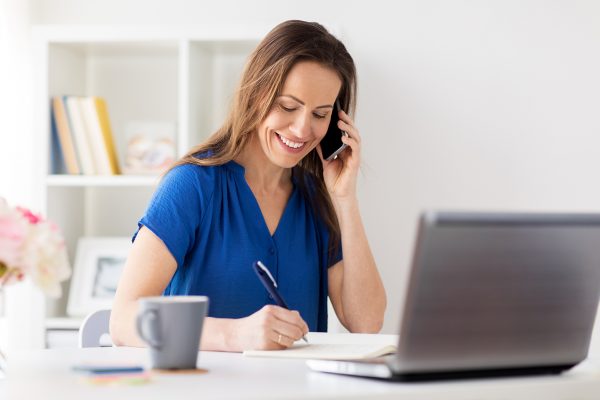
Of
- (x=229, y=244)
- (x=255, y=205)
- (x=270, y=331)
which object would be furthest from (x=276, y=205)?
(x=270, y=331)

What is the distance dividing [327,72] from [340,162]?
0.27m

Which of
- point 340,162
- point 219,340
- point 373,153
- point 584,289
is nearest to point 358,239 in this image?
point 340,162

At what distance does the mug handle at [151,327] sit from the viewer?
115 cm

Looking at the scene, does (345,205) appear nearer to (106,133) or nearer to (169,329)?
→ (169,329)

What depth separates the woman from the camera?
1903mm

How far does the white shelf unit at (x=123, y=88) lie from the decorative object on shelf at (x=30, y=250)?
1773mm

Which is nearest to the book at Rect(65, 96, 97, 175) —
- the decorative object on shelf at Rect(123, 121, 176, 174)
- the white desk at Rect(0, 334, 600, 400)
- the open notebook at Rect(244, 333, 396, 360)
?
the decorative object on shelf at Rect(123, 121, 176, 174)

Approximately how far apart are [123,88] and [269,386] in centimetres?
234

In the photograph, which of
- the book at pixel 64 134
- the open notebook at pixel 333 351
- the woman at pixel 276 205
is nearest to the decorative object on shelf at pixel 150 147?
the book at pixel 64 134

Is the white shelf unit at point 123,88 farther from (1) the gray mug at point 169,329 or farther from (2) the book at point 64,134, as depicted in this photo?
(1) the gray mug at point 169,329

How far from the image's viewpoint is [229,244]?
1.93 meters

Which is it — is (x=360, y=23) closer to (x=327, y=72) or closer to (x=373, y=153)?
(x=373, y=153)

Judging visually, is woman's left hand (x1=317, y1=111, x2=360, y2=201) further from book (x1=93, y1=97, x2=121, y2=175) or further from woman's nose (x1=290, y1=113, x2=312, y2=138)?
book (x1=93, y1=97, x2=121, y2=175)

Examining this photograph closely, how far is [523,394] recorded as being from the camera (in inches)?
41.5
